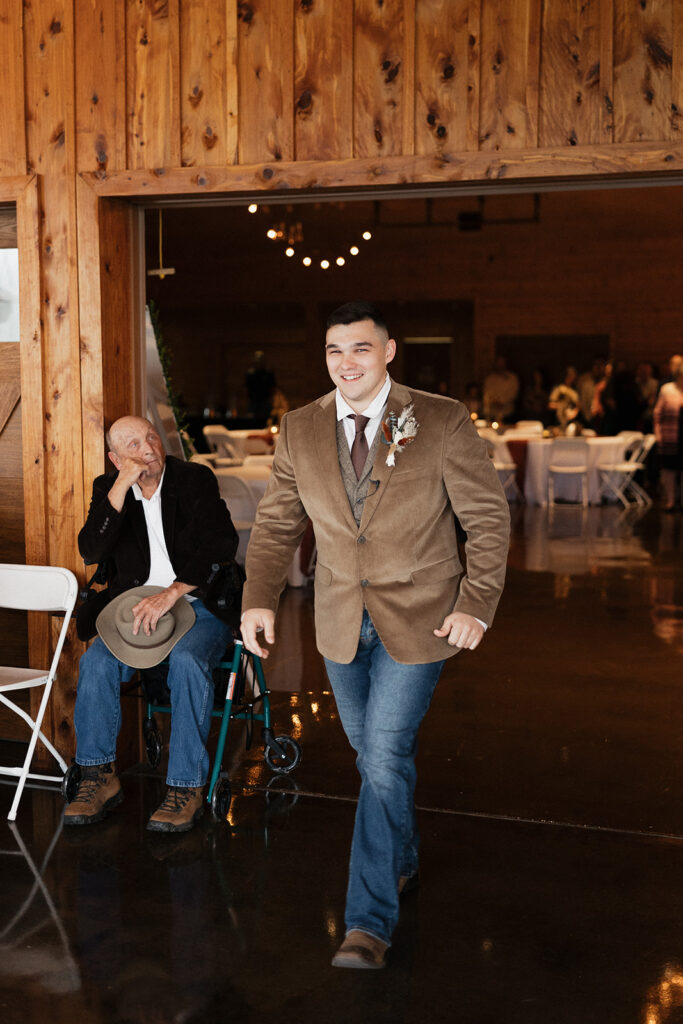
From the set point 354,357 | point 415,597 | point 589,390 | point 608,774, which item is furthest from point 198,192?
point 589,390

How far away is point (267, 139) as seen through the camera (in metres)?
4.05

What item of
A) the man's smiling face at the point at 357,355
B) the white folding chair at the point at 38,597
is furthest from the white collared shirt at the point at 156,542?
the man's smiling face at the point at 357,355

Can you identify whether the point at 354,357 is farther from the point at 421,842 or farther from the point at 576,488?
the point at 576,488

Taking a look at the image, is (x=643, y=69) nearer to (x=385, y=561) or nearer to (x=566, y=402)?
(x=385, y=561)

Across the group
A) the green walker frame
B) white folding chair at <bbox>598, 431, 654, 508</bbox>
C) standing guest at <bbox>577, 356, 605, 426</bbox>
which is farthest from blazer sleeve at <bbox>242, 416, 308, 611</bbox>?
standing guest at <bbox>577, 356, 605, 426</bbox>

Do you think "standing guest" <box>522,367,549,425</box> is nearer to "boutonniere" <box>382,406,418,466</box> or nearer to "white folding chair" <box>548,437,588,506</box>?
"white folding chair" <box>548,437,588,506</box>

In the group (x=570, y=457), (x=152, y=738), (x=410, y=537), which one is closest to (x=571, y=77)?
(x=410, y=537)

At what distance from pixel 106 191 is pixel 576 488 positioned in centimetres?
1080

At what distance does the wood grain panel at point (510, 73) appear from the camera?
3.74 meters

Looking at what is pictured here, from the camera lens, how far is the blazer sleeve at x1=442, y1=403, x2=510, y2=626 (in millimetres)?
2812

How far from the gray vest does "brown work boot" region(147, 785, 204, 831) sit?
1498mm

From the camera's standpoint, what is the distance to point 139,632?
396 centimetres

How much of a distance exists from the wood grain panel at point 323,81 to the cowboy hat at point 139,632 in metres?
1.71

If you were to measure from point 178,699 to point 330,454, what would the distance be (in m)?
1.37
